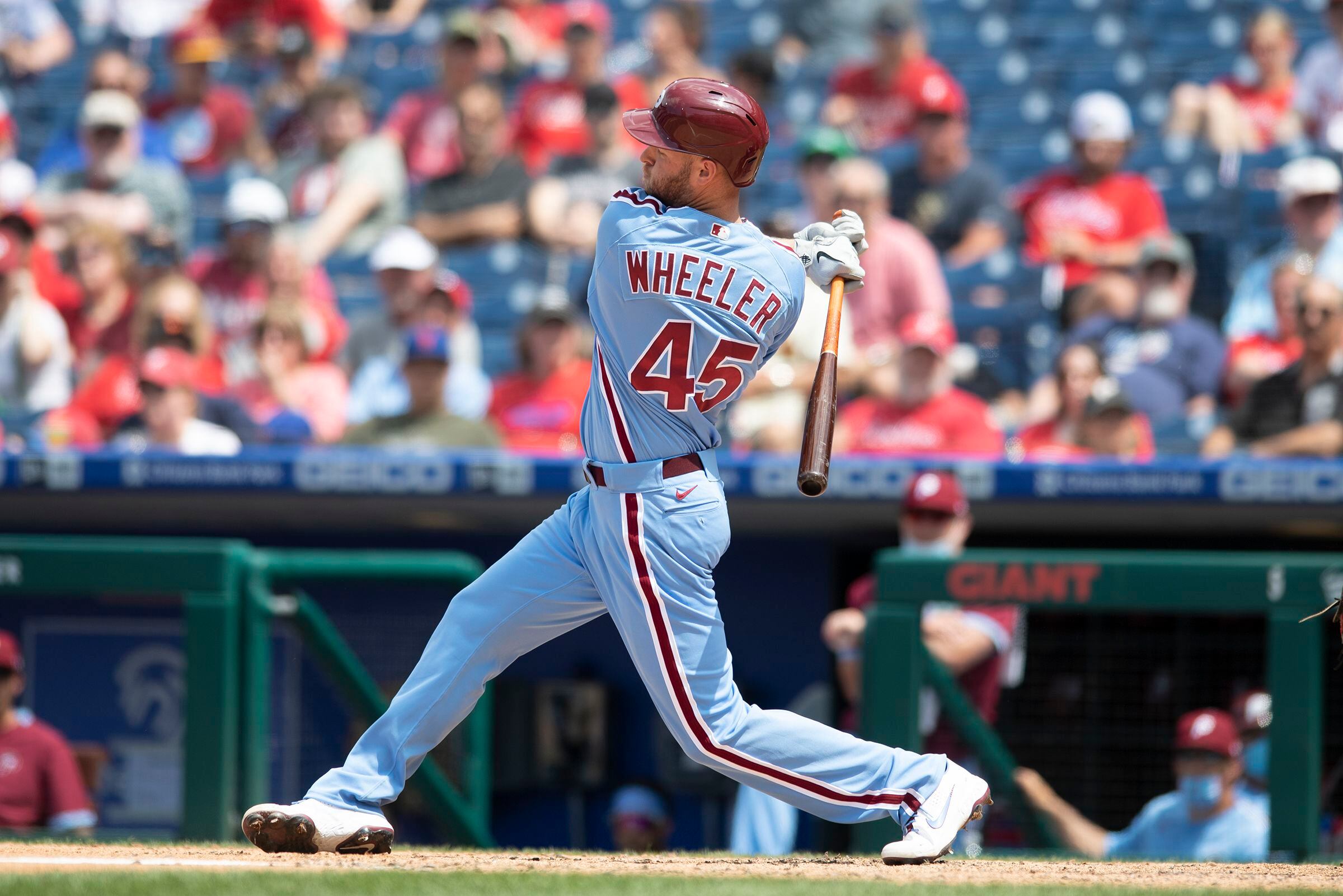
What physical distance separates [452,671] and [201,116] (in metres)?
6.82

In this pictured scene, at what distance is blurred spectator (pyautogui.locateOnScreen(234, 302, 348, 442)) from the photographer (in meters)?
6.91

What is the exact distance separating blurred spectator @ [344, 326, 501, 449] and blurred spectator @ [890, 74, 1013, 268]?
2425 millimetres

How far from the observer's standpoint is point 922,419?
6.20 metres

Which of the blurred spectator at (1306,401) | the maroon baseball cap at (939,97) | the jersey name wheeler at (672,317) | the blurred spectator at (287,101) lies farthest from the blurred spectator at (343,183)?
the jersey name wheeler at (672,317)

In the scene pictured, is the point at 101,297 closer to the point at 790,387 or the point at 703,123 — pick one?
the point at 790,387

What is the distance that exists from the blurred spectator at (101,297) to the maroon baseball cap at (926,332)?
126 inches

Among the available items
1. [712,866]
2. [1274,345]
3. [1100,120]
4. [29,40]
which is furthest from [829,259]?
[29,40]

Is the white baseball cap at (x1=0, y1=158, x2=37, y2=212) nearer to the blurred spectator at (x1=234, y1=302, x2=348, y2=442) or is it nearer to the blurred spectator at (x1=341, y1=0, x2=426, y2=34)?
the blurred spectator at (x1=341, y1=0, x2=426, y2=34)

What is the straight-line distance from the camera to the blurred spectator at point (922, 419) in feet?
20.1

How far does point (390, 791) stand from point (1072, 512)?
2866 millimetres

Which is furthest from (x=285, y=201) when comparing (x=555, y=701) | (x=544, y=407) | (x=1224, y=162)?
(x=1224, y=162)

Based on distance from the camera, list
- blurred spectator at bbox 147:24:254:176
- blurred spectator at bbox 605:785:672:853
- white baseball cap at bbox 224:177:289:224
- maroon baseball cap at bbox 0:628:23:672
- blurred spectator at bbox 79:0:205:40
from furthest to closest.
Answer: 1. blurred spectator at bbox 79:0:205:40
2. blurred spectator at bbox 147:24:254:176
3. white baseball cap at bbox 224:177:289:224
4. blurred spectator at bbox 605:785:672:853
5. maroon baseball cap at bbox 0:628:23:672

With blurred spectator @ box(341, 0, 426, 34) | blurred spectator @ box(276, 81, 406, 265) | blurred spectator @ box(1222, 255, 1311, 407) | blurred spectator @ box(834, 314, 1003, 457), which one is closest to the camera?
blurred spectator @ box(834, 314, 1003, 457)

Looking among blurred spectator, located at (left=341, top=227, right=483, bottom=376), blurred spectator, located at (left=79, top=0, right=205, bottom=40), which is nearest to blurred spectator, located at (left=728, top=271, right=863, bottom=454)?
blurred spectator, located at (left=341, top=227, right=483, bottom=376)
